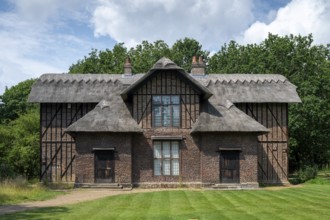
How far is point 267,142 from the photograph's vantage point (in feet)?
109

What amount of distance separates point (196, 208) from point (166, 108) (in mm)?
12921

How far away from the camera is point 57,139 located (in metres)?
32.7

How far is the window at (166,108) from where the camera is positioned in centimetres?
2956

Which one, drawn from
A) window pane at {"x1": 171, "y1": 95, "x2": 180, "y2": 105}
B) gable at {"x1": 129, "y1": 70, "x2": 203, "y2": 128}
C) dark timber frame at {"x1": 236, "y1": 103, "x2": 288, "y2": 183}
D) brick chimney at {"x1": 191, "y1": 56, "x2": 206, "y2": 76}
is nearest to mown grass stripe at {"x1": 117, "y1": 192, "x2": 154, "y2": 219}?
gable at {"x1": 129, "y1": 70, "x2": 203, "y2": 128}

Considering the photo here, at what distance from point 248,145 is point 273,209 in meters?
12.3

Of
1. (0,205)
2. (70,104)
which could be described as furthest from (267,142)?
(0,205)

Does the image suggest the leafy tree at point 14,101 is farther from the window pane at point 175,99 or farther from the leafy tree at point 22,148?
the window pane at point 175,99

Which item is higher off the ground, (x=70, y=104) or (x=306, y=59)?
(x=306, y=59)

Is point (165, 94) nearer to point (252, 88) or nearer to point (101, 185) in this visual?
point (101, 185)

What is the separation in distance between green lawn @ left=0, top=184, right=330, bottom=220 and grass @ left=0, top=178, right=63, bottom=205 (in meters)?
3.41

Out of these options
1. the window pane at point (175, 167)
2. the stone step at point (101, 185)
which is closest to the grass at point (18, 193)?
the stone step at point (101, 185)

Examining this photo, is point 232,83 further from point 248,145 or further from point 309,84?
point 309,84

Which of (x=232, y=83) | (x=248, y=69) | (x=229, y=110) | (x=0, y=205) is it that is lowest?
(x=0, y=205)

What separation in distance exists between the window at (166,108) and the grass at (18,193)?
839 centimetres
